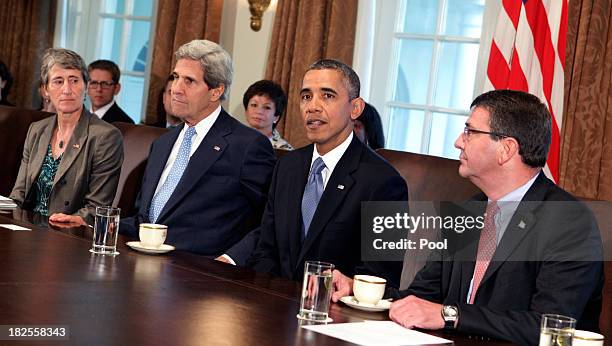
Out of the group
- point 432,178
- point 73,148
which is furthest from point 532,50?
point 73,148

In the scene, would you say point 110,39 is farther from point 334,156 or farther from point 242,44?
point 334,156

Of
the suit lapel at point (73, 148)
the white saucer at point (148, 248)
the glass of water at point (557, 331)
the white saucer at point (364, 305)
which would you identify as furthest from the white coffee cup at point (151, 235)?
the suit lapel at point (73, 148)

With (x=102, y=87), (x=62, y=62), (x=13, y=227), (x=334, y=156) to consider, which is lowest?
(x=13, y=227)

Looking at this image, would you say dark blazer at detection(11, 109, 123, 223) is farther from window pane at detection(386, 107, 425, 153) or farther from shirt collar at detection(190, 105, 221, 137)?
window pane at detection(386, 107, 425, 153)

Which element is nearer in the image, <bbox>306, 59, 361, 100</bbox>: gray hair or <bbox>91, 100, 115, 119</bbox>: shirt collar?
<bbox>306, 59, 361, 100</bbox>: gray hair

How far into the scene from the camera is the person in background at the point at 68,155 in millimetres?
4203

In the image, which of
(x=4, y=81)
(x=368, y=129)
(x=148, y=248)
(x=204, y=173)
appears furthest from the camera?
(x=4, y=81)

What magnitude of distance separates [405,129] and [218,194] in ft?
8.70

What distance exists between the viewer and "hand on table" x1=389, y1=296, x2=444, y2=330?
87.7 inches

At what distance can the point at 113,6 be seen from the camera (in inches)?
312

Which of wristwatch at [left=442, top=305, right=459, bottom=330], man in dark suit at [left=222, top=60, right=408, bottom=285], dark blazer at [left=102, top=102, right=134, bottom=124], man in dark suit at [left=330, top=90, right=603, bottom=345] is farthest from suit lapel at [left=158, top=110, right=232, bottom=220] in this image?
dark blazer at [left=102, top=102, right=134, bottom=124]

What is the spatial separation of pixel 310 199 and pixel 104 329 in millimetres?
1542

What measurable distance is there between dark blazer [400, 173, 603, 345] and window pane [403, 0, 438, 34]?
11.6 feet

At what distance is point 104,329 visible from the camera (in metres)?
1.87
